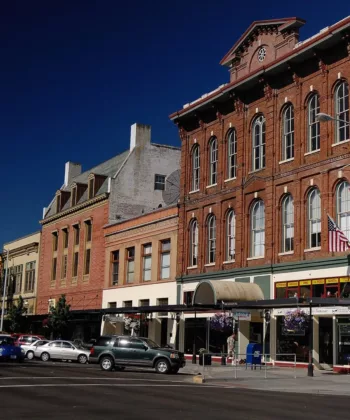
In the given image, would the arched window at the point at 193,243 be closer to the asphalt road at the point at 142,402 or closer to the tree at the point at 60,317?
the tree at the point at 60,317

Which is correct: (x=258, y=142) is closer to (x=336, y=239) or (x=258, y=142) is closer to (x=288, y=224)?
(x=288, y=224)

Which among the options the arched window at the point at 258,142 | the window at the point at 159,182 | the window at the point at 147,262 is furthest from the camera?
the window at the point at 159,182

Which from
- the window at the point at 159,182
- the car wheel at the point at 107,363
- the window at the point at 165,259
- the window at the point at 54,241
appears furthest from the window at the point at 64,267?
the car wheel at the point at 107,363

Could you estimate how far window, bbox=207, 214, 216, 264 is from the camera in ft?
143

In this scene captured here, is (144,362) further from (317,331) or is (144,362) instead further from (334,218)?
(334,218)

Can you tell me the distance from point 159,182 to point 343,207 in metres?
30.1

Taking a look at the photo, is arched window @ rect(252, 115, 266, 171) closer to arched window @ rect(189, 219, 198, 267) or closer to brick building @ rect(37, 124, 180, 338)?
arched window @ rect(189, 219, 198, 267)

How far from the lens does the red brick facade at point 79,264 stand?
57812mm

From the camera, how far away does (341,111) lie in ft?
113

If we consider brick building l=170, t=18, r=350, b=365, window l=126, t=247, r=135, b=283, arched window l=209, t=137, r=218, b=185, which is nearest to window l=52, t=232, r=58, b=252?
window l=126, t=247, r=135, b=283

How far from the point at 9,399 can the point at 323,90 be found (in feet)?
79.7

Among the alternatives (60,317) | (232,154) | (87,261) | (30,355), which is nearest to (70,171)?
(87,261)

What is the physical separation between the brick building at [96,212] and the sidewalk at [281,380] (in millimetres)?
22783

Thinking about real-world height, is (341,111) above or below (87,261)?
above
